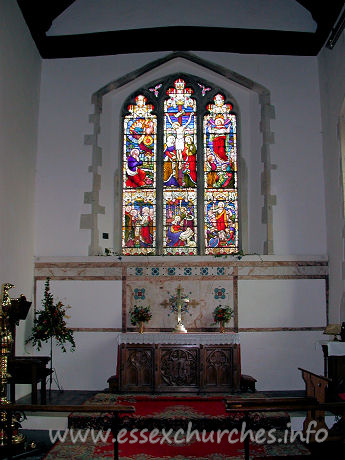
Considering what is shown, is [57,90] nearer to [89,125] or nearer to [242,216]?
[89,125]

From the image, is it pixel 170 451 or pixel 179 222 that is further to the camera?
pixel 179 222

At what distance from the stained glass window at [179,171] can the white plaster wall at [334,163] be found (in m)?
1.72

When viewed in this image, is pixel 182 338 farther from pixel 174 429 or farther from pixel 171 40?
pixel 171 40

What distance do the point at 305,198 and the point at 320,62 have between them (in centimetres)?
251

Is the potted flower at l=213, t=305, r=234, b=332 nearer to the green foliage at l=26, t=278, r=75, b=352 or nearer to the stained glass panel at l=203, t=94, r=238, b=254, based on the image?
the stained glass panel at l=203, t=94, r=238, b=254

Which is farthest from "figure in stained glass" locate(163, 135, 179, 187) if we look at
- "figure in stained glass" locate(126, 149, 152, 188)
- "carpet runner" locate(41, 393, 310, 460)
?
"carpet runner" locate(41, 393, 310, 460)

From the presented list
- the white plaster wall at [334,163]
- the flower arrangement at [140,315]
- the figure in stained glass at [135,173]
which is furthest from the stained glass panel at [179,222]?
the white plaster wall at [334,163]

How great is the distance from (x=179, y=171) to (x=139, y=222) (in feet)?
4.11

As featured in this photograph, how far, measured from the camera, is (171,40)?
9562mm

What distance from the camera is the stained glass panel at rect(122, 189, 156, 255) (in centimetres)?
966

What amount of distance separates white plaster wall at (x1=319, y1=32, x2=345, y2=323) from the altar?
1939 millimetres

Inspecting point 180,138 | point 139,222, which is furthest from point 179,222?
point 180,138

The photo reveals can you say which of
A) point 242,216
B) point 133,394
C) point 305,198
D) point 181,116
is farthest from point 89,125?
point 133,394

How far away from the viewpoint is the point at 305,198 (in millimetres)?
9148
